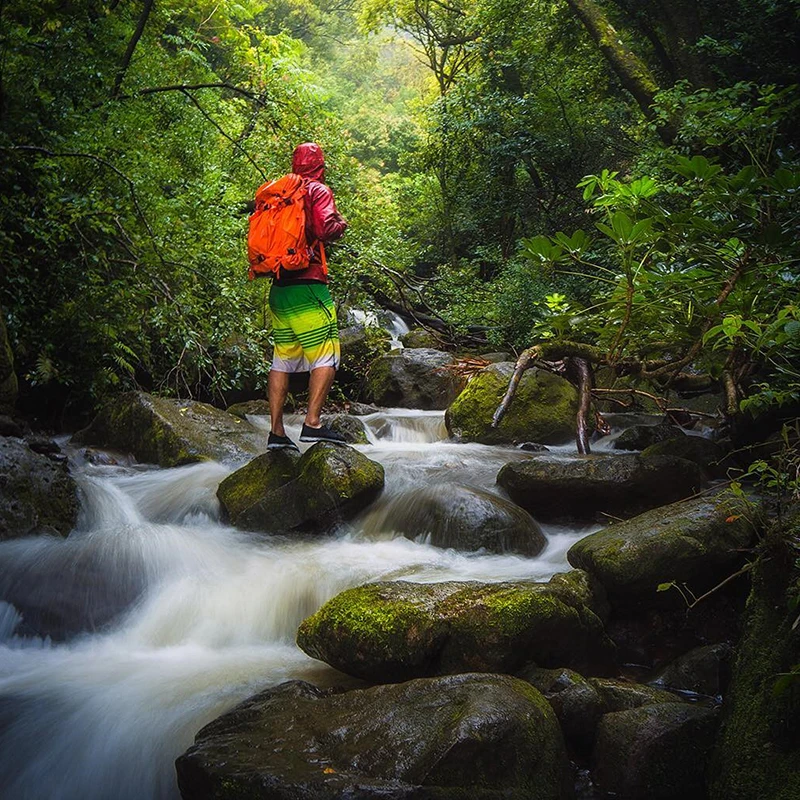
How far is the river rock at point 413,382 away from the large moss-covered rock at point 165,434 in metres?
3.57

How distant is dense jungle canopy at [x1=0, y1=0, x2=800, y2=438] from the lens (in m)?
4.02

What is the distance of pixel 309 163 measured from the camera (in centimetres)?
512

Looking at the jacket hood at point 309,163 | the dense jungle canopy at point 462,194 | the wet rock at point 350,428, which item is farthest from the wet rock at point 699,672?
the wet rock at point 350,428

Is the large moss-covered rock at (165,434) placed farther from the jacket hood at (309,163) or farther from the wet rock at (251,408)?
the jacket hood at (309,163)

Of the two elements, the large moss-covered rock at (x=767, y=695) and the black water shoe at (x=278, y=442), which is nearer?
the large moss-covered rock at (x=767, y=695)

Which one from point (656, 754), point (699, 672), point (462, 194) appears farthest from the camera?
point (462, 194)

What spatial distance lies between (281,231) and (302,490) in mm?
1939

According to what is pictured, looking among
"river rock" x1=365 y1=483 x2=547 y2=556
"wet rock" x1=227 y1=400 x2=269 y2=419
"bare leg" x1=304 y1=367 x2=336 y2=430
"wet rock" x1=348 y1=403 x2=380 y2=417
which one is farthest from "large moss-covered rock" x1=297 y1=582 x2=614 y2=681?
"wet rock" x1=348 y1=403 x2=380 y2=417

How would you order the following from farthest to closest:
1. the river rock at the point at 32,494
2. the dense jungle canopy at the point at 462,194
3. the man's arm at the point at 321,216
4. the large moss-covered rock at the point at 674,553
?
1. the man's arm at the point at 321,216
2. the river rock at the point at 32,494
3. the dense jungle canopy at the point at 462,194
4. the large moss-covered rock at the point at 674,553

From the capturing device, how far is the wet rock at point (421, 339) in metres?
13.0

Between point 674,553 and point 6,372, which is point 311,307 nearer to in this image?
point 674,553

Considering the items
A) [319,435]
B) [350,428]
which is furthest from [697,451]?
[350,428]

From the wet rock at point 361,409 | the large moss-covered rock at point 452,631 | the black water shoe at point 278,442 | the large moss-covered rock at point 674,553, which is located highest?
the black water shoe at point 278,442

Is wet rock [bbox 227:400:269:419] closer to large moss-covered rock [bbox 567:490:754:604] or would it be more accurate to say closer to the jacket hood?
the jacket hood
